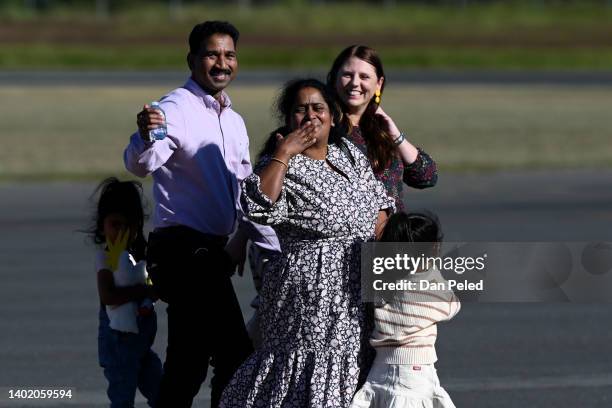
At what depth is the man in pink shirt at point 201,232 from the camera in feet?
18.5

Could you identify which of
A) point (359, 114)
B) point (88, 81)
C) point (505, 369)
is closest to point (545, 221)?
point (505, 369)

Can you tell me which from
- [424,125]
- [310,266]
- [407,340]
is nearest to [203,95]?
[310,266]

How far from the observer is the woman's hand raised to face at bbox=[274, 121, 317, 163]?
16.5 feet

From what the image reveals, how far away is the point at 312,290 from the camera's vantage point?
16.6 ft

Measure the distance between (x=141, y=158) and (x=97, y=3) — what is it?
193 feet

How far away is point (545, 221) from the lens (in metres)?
14.1

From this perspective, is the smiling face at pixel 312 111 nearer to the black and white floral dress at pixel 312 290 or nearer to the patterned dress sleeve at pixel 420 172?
the black and white floral dress at pixel 312 290

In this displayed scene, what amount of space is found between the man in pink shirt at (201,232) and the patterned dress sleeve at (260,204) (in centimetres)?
49

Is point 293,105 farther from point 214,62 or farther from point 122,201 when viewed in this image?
point 122,201

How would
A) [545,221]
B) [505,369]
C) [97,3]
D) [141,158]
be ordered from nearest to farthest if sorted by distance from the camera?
[141,158]
[505,369]
[545,221]
[97,3]

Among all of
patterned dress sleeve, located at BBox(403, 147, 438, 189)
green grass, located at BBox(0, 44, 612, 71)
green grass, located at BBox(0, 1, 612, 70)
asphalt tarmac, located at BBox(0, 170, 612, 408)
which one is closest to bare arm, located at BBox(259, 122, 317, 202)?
patterned dress sleeve, located at BBox(403, 147, 438, 189)

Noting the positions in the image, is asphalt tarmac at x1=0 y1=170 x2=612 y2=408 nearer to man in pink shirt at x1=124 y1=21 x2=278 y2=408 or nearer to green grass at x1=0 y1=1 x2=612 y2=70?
man in pink shirt at x1=124 y1=21 x2=278 y2=408

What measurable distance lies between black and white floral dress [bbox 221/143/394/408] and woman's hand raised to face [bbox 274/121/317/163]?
3.5 inches

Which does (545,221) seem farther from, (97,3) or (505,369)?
(97,3)
